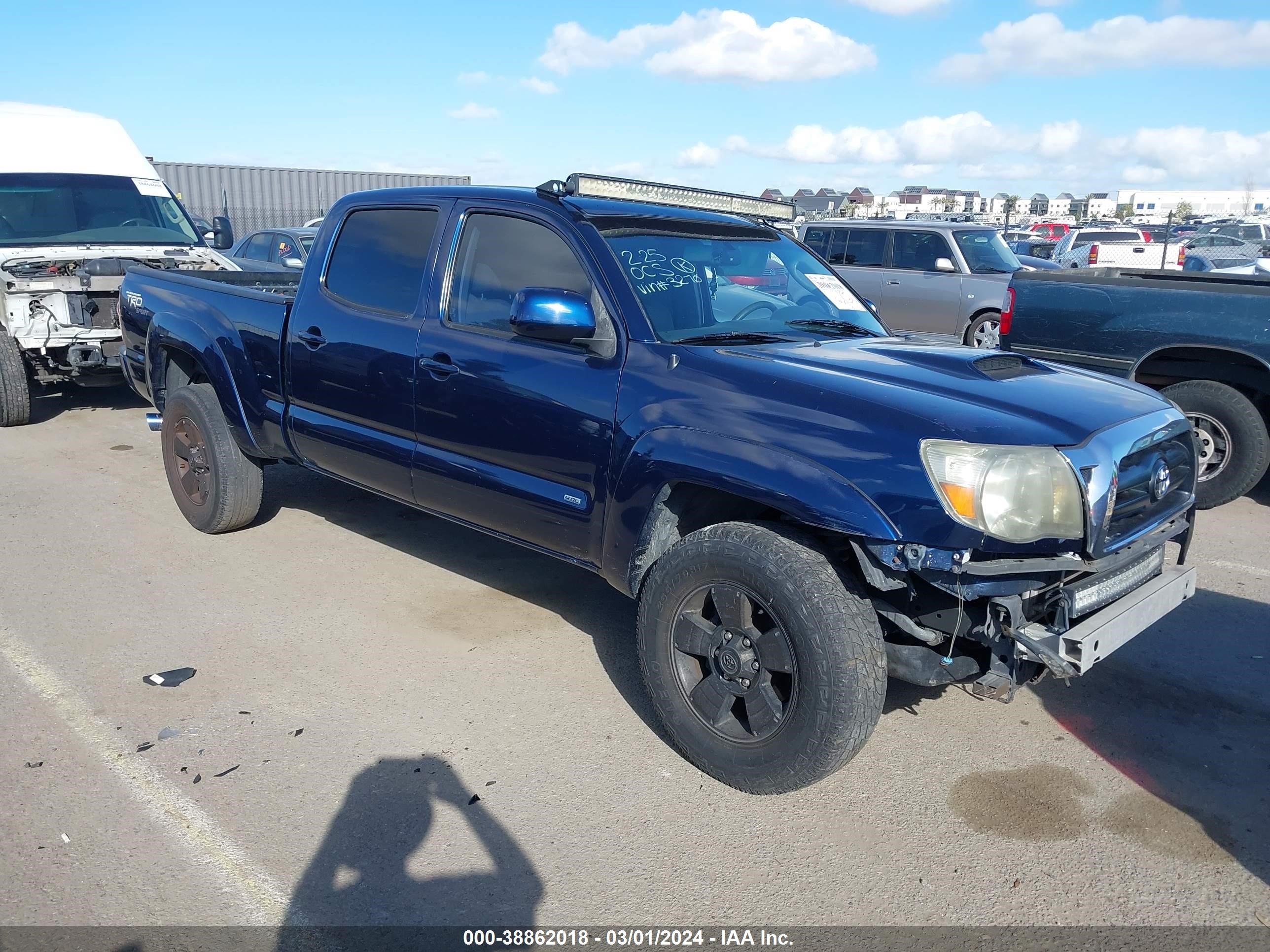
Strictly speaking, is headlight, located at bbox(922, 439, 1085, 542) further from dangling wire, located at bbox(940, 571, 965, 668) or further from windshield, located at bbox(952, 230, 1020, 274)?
windshield, located at bbox(952, 230, 1020, 274)

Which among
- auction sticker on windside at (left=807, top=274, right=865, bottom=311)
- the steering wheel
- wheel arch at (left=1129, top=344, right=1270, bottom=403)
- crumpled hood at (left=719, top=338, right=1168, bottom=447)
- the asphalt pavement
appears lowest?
the asphalt pavement

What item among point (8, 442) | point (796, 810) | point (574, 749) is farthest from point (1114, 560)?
point (8, 442)

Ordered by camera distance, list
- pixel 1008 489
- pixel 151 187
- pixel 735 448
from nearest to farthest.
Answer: pixel 1008 489
pixel 735 448
pixel 151 187

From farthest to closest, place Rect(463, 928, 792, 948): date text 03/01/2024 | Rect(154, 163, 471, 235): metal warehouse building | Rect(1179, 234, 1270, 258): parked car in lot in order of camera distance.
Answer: Rect(154, 163, 471, 235): metal warehouse building
Rect(1179, 234, 1270, 258): parked car in lot
Rect(463, 928, 792, 948): date text 03/01/2024

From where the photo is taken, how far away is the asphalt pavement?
288 centimetres

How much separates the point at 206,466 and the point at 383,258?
1.88 metres

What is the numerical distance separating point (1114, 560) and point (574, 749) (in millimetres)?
1932

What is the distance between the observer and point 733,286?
4.14 meters

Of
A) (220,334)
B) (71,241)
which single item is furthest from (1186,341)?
(71,241)

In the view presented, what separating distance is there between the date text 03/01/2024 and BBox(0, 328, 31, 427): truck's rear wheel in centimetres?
761

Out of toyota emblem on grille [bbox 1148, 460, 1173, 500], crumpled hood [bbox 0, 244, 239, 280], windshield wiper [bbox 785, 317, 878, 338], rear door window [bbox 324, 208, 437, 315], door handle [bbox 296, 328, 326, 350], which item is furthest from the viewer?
crumpled hood [bbox 0, 244, 239, 280]

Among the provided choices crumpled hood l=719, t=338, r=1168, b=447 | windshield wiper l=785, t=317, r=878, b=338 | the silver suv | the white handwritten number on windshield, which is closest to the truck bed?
the white handwritten number on windshield

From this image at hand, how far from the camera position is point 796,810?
3.32m

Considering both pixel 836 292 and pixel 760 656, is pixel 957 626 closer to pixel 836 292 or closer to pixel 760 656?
pixel 760 656
